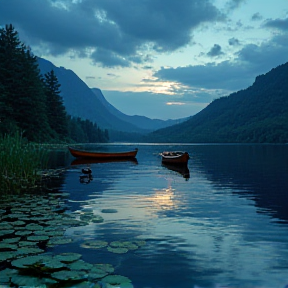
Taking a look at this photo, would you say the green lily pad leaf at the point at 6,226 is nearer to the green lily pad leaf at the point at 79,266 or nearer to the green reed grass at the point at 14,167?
the green lily pad leaf at the point at 79,266

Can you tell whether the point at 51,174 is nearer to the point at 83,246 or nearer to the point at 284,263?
the point at 83,246

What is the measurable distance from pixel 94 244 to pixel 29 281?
2.88 m

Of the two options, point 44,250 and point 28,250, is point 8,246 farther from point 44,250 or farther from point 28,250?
point 44,250

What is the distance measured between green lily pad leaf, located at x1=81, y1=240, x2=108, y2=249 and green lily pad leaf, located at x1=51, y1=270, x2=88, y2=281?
83.3 inches

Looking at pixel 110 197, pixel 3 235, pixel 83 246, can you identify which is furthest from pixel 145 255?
pixel 110 197

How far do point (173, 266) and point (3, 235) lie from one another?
518cm

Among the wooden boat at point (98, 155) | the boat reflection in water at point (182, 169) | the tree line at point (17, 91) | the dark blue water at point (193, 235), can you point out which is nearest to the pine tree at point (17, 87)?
the tree line at point (17, 91)

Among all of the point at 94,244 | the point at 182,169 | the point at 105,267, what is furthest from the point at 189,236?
the point at 182,169

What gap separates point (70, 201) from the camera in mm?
17016

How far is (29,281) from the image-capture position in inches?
262

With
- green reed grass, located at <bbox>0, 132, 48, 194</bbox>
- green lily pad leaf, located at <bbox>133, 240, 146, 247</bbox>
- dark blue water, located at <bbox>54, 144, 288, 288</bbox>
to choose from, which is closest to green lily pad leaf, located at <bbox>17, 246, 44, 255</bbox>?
dark blue water, located at <bbox>54, 144, 288, 288</bbox>

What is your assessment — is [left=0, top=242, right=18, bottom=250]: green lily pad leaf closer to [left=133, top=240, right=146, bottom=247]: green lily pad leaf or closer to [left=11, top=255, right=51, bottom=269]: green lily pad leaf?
[left=11, top=255, right=51, bottom=269]: green lily pad leaf

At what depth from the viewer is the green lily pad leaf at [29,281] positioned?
653cm

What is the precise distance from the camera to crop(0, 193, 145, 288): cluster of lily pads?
6.73m
